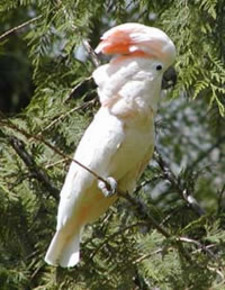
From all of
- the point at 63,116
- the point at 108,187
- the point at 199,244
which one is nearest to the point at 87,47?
the point at 63,116

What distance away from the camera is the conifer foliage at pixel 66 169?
8.30ft

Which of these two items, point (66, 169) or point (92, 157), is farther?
point (66, 169)

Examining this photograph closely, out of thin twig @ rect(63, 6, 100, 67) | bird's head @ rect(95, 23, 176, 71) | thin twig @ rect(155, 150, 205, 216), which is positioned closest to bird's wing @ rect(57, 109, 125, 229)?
bird's head @ rect(95, 23, 176, 71)

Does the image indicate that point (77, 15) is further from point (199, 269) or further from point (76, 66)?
point (199, 269)

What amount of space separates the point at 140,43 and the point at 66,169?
0.51 meters

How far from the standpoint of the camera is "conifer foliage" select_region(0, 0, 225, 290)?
8.30 feet

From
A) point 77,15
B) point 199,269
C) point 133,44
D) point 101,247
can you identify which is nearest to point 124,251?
point 101,247

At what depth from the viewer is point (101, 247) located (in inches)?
103

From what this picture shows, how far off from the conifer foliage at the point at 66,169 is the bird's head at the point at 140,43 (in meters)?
0.23

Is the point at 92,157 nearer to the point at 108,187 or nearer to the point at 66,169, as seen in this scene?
the point at 108,187

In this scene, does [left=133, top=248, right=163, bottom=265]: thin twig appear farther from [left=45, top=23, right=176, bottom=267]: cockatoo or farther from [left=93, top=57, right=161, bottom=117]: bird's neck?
[left=93, top=57, right=161, bottom=117]: bird's neck

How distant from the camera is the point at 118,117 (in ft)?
8.25

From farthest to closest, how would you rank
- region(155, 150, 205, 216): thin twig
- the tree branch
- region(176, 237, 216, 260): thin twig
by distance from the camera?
1. region(155, 150, 205, 216): thin twig
2. the tree branch
3. region(176, 237, 216, 260): thin twig

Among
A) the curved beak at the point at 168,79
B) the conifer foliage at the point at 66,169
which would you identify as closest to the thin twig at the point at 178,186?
the conifer foliage at the point at 66,169
